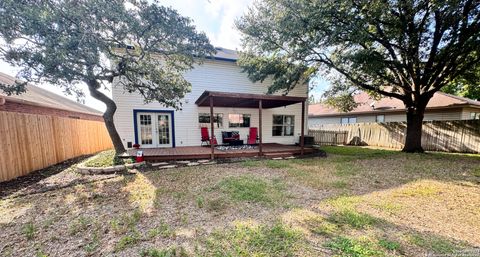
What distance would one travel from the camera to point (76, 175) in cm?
Answer: 579

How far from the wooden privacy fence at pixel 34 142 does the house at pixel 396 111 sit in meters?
14.3

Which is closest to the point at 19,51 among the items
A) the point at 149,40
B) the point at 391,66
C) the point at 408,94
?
the point at 149,40

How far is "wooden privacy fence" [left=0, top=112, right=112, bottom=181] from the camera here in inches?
201

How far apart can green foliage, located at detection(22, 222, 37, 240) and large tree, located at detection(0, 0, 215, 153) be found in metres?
3.83

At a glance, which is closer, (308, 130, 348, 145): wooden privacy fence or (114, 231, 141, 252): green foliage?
(114, 231, 141, 252): green foliage

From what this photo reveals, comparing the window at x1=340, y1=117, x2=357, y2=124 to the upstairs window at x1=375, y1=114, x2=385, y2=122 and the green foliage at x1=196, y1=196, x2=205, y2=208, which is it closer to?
the upstairs window at x1=375, y1=114, x2=385, y2=122

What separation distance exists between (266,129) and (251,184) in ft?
24.2

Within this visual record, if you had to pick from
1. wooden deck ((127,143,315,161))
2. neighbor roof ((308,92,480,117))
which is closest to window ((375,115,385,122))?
neighbor roof ((308,92,480,117))

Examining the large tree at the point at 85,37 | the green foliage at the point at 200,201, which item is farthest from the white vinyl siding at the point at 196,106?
the green foliage at the point at 200,201

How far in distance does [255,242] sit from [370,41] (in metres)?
9.76

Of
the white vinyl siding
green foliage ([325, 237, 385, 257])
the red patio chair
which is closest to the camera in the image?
green foliage ([325, 237, 385, 257])

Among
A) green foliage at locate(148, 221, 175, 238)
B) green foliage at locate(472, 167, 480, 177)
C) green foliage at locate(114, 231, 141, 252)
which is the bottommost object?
green foliage at locate(472, 167, 480, 177)

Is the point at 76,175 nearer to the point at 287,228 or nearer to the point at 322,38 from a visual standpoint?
the point at 287,228

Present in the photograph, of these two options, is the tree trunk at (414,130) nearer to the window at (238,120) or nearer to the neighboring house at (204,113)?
the neighboring house at (204,113)
